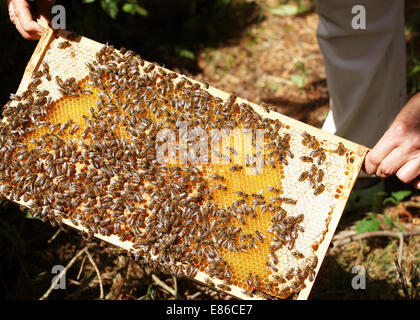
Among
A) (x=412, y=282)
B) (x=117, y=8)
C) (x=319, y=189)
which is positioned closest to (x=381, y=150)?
(x=319, y=189)

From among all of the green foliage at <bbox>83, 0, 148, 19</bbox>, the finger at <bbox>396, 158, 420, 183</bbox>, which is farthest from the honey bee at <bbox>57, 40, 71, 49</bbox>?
the finger at <bbox>396, 158, 420, 183</bbox>

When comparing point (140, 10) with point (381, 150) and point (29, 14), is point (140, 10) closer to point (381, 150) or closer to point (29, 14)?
point (29, 14)

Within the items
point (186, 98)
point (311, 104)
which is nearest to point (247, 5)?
point (311, 104)

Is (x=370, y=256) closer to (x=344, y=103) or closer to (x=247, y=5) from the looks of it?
(x=344, y=103)

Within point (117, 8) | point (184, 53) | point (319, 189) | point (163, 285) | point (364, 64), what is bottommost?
point (163, 285)

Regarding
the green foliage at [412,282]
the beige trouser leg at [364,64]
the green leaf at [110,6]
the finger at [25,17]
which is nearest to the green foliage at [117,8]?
the green leaf at [110,6]

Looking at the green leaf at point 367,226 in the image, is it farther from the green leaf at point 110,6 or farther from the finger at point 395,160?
the green leaf at point 110,6
